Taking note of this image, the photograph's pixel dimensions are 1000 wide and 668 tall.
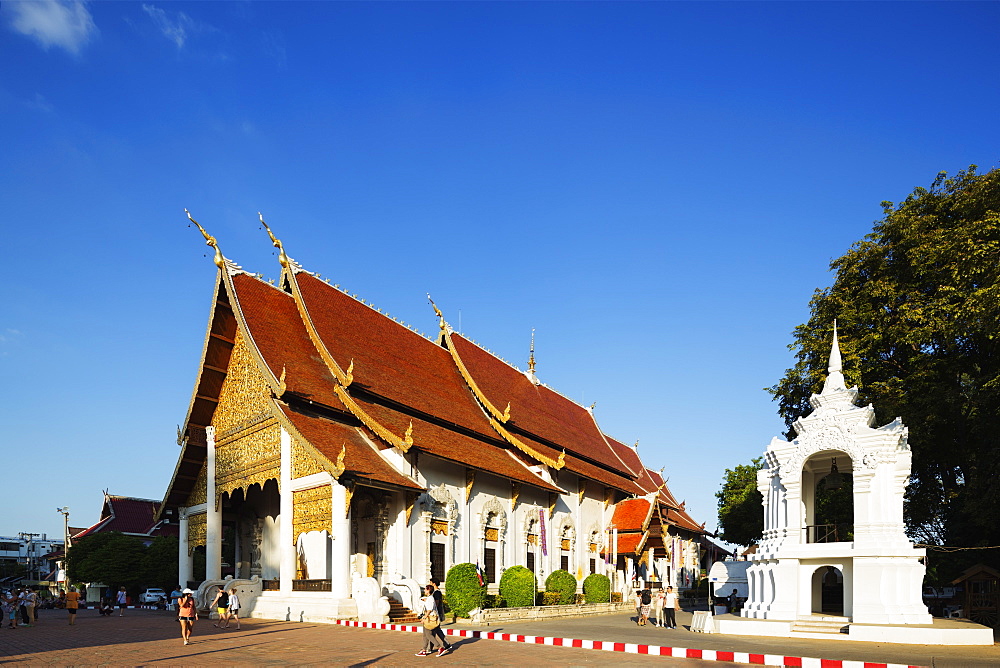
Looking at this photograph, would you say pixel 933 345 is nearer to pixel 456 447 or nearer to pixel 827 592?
pixel 827 592

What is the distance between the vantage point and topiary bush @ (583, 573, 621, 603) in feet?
81.2

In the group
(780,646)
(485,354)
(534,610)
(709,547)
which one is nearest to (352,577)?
(534,610)

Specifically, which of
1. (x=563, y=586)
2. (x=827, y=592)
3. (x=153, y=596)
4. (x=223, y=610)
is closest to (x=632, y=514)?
(x=563, y=586)

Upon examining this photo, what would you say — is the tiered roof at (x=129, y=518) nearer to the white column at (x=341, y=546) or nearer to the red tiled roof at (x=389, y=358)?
the red tiled roof at (x=389, y=358)

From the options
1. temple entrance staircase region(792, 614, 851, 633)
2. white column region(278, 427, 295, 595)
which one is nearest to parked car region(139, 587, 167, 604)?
white column region(278, 427, 295, 595)

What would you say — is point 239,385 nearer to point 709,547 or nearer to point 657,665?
point 657,665

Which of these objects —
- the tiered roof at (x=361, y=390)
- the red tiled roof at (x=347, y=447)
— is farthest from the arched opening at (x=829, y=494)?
the red tiled roof at (x=347, y=447)

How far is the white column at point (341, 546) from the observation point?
55.0 feet

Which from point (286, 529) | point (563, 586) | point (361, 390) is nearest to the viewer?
point (286, 529)

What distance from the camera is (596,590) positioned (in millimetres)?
24891

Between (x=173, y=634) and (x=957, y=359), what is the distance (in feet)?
66.6

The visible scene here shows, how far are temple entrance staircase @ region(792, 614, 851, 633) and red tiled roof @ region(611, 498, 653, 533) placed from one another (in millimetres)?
14755

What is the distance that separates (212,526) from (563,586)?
394 inches

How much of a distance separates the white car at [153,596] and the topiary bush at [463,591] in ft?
59.0
